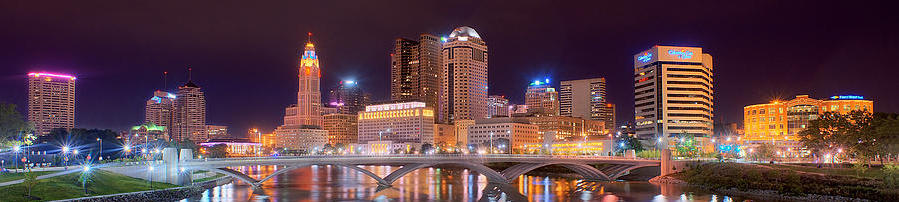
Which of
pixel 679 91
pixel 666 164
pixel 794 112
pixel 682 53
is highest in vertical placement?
pixel 682 53

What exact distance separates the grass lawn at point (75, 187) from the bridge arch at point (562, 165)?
4768 centimetres

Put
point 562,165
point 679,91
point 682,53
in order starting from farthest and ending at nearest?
point 682,53, point 679,91, point 562,165

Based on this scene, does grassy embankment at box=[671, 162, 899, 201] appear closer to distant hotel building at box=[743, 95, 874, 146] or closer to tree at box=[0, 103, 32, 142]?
tree at box=[0, 103, 32, 142]

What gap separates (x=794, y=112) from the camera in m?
174

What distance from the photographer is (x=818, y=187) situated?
68.9 meters

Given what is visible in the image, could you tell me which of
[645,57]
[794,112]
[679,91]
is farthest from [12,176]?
[794,112]

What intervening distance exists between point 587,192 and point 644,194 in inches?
283

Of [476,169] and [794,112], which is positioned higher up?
[794,112]

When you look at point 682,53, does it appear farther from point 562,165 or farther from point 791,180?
point 791,180

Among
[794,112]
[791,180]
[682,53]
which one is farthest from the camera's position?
[682,53]

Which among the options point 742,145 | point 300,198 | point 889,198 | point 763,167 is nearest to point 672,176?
point 763,167

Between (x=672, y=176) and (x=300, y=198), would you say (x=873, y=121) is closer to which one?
(x=672, y=176)

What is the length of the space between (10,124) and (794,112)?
558ft

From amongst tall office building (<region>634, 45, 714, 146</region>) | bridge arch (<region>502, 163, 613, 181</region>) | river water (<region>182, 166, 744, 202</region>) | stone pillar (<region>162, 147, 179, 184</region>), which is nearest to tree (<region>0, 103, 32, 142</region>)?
stone pillar (<region>162, 147, 179, 184</region>)
